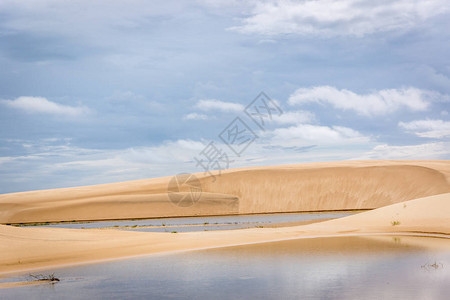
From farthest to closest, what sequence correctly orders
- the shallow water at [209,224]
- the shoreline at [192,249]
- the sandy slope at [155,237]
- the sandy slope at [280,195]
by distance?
the sandy slope at [280,195], the shallow water at [209,224], the sandy slope at [155,237], the shoreline at [192,249]

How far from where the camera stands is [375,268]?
1228 cm

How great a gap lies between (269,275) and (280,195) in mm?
45069

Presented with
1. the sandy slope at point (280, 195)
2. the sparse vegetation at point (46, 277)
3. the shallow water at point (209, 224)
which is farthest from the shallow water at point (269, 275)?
the sandy slope at point (280, 195)

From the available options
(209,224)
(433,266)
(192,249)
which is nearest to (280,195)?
(209,224)

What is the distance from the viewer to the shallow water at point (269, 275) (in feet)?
32.3

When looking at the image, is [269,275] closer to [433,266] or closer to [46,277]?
[433,266]

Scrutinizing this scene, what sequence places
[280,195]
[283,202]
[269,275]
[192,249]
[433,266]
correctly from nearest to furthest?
[269,275], [433,266], [192,249], [283,202], [280,195]

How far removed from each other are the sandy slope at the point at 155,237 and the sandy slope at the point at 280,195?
25.9 m

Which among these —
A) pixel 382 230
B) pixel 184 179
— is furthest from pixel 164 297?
pixel 184 179

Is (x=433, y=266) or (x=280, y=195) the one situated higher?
(x=280, y=195)

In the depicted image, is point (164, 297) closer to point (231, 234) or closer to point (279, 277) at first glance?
point (279, 277)

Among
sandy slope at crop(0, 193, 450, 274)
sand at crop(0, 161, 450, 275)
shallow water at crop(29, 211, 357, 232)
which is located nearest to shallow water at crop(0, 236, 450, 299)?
sandy slope at crop(0, 193, 450, 274)

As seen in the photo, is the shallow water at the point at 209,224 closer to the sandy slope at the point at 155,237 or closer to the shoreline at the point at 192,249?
the sandy slope at the point at 155,237

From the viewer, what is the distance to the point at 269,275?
1177 cm
